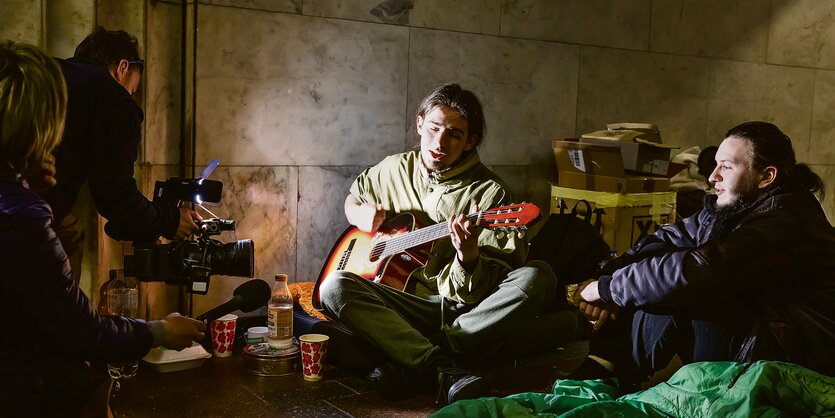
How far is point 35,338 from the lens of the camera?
1663 millimetres

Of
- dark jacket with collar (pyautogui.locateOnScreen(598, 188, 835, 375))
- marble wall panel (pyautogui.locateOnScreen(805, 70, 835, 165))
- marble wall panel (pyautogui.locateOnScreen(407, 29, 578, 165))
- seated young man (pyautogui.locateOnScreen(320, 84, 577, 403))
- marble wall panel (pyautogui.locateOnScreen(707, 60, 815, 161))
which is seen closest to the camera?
dark jacket with collar (pyautogui.locateOnScreen(598, 188, 835, 375))

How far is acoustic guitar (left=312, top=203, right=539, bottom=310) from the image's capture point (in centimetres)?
329

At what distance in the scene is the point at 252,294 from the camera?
259 cm

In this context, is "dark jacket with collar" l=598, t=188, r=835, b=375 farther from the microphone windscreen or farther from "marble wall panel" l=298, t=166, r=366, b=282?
"marble wall panel" l=298, t=166, r=366, b=282

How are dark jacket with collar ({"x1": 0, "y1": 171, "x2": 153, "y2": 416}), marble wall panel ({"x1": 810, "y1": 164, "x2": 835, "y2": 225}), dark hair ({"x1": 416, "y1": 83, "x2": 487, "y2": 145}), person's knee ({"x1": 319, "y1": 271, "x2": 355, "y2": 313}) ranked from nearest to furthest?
1. dark jacket with collar ({"x1": 0, "y1": 171, "x2": 153, "y2": 416})
2. person's knee ({"x1": 319, "y1": 271, "x2": 355, "y2": 313})
3. dark hair ({"x1": 416, "y1": 83, "x2": 487, "y2": 145})
4. marble wall panel ({"x1": 810, "y1": 164, "x2": 835, "y2": 225})

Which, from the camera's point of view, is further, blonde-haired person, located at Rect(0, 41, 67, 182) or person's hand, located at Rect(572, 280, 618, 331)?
person's hand, located at Rect(572, 280, 618, 331)

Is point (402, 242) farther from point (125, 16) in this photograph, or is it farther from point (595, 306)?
point (125, 16)

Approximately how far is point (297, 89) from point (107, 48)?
1.23 m

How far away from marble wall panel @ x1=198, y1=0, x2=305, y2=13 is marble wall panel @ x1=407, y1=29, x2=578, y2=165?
2.36ft

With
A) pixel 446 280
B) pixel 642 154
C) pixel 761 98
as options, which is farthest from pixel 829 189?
pixel 446 280

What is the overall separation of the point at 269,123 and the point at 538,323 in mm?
1663

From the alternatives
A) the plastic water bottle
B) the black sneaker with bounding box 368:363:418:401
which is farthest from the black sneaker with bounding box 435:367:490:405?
the plastic water bottle

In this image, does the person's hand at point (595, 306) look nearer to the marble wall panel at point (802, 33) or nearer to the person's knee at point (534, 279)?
the person's knee at point (534, 279)

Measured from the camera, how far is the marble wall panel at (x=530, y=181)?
17.0 ft
